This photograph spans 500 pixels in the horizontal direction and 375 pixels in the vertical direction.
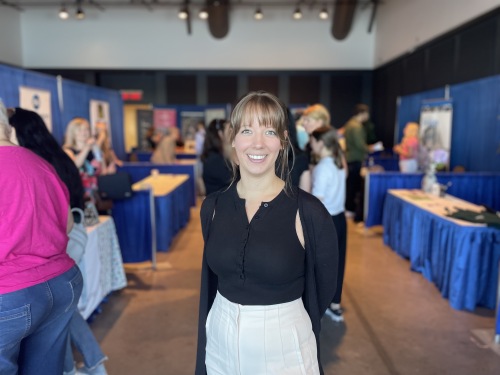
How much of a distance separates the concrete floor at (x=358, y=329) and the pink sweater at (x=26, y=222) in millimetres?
1376

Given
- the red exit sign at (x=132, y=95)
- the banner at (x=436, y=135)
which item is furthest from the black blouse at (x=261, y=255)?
the red exit sign at (x=132, y=95)

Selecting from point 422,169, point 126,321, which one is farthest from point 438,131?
point 126,321

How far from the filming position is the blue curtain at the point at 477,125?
207 inches

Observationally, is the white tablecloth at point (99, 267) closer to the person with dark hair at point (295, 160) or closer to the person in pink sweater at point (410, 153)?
the person with dark hair at point (295, 160)

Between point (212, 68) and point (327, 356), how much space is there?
33.6 feet

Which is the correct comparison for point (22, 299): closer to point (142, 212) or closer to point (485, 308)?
point (142, 212)

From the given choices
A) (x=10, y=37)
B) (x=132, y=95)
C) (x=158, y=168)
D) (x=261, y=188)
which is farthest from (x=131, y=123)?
(x=261, y=188)

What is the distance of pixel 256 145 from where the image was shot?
1.23 meters

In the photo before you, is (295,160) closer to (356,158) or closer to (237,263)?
(237,263)

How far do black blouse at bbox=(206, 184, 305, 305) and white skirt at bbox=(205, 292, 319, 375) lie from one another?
3 cm

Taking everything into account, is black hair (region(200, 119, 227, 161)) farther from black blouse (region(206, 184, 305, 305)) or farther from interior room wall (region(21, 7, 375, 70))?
interior room wall (region(21, 7, 375, 70))

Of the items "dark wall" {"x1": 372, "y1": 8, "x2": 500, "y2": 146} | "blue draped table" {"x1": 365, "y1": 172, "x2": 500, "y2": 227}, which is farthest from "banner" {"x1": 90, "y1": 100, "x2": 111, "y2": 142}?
"dark wall" {"x1": 372, "y1": 8, "x2": 500, "y2": 146}

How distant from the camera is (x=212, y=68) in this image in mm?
11805

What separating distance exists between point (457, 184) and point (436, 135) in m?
1.58
